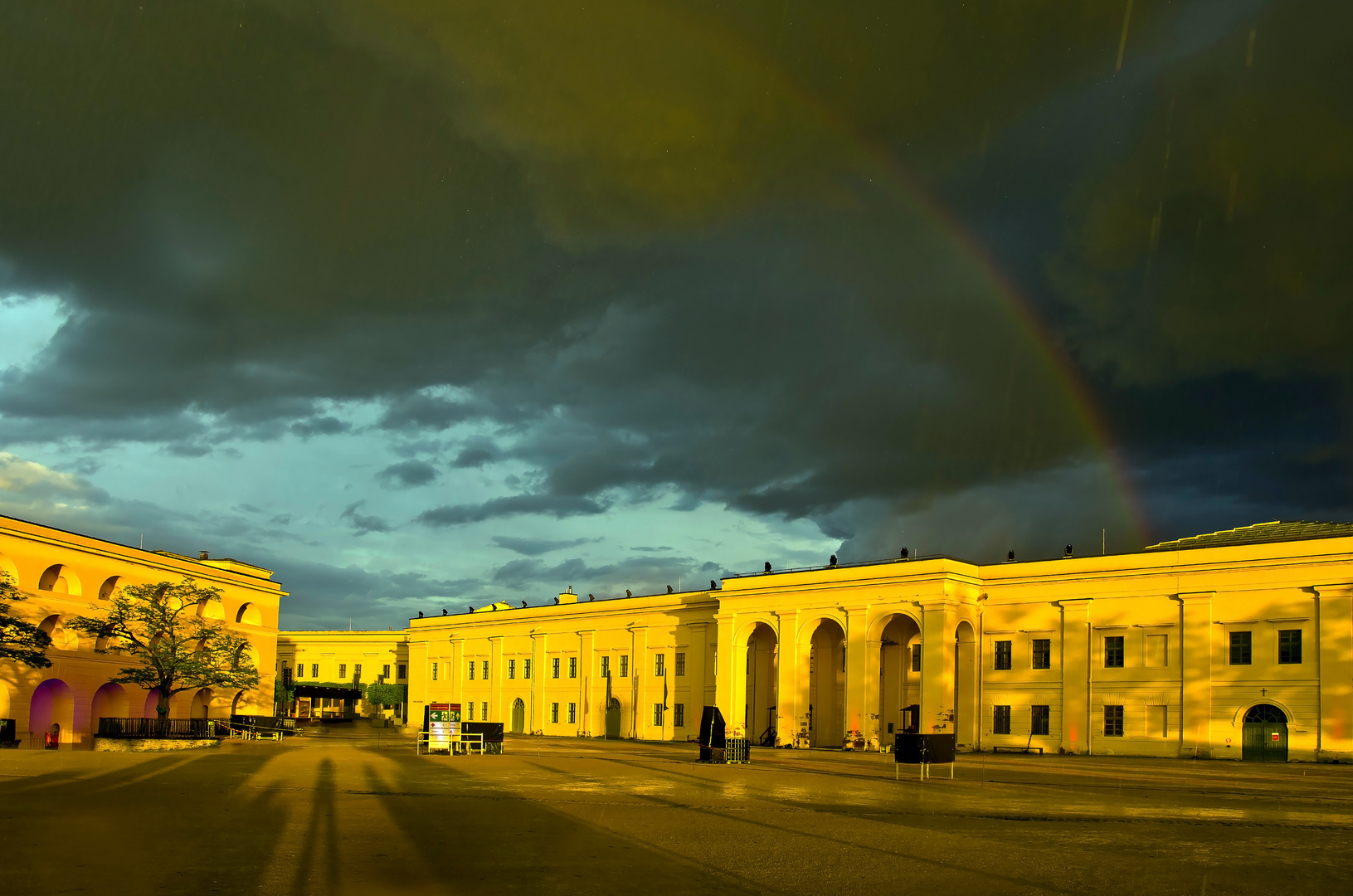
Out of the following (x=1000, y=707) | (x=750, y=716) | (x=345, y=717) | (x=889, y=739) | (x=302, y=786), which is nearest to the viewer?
(x=302, y=786)

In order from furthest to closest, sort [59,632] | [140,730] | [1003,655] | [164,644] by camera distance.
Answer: [1003,655], [59,632], [164,644], [140,730]

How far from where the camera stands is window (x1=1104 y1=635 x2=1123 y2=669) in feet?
177

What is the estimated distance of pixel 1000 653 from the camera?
193ft

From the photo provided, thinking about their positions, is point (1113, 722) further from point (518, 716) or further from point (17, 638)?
point (17, 638)

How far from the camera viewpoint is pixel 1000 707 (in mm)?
58000

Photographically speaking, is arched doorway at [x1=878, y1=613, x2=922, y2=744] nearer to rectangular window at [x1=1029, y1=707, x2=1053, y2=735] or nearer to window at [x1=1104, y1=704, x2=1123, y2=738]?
rectangular window at [x1=1029, y1=707, x2=1053, y2=735]

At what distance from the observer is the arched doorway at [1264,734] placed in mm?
48281

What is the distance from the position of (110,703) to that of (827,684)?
40376 mm

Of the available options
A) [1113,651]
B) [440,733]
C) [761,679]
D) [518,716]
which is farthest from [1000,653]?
[518,716]

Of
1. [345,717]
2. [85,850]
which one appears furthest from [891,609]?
[345,717]

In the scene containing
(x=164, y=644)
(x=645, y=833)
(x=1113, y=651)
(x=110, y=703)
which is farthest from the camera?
(x=110, y=703)

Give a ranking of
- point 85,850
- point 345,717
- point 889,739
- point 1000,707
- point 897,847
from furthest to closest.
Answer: point 345,717 → point 889,739 → point 1000,707 → point 897,847 → point 85,850

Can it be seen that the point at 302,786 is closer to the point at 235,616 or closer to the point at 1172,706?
the point at 1172,706

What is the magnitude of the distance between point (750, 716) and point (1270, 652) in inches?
1224
